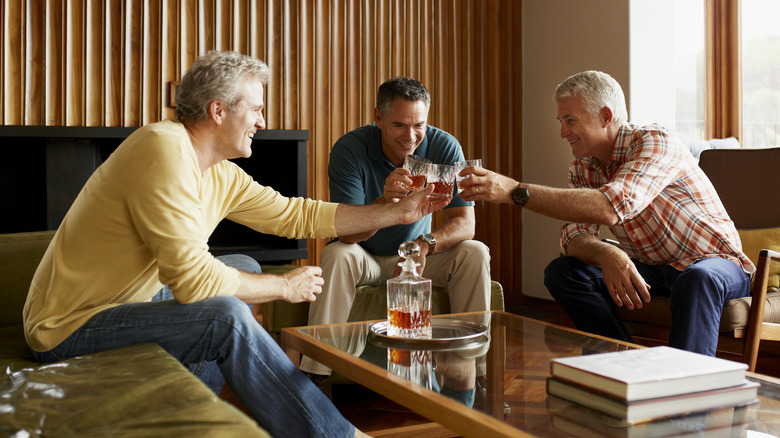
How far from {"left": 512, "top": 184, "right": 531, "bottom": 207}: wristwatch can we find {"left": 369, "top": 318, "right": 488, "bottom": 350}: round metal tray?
1.76ft

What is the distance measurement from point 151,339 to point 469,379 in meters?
0.75

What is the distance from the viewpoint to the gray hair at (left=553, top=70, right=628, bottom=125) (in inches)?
94.3

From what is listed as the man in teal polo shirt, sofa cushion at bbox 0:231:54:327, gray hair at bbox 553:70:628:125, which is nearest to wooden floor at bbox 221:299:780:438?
the man in teal polo shirt

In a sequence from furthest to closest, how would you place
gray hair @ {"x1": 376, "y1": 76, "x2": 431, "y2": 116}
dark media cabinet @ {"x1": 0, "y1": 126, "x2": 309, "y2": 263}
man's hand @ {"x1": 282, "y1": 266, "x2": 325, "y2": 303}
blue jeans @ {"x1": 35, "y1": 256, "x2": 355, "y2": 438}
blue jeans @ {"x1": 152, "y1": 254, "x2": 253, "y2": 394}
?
dark media cabinet @ {"x1": 0, "y1": 126, "x2": 309, "y2": 263}, gray hair @ {"x1": 376, "y1": 76, "x2": 431, "y2": 116}, blue jeans @ {"x1": 152, "y1": 254, "x2": 253, "y2": 394}, man's hand @ {"x1": 282, "y1": 266, "x2": 325, "y2": 303}, blue jeans @ {"x1": 35, "y1": 256, "x2": 355, "y2": 438}

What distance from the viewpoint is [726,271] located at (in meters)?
2.14

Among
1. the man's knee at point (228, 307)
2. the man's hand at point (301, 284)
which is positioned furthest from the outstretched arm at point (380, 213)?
the man's knee at point (228, 307)

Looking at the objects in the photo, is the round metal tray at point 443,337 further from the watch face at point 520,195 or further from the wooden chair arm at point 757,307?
the wooden chair arm at point 757,307

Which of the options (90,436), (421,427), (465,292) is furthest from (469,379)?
(465,292)

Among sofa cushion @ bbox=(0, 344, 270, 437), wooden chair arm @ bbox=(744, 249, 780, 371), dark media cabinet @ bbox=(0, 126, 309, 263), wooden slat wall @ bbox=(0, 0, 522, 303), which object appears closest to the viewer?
sofa cushion @ bbox=(0, 344, 270, 437)

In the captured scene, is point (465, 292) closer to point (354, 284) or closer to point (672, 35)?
point (354, 284)

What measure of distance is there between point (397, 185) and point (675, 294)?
3.06 ft

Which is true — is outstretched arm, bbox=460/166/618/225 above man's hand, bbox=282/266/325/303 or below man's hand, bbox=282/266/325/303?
above

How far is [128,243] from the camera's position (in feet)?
5.32

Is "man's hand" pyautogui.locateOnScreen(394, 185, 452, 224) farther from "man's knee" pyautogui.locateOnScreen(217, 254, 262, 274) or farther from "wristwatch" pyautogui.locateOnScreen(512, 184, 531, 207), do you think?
"man's knee" pyautogui.locateOnScreen(217, 254, 262, 274)
